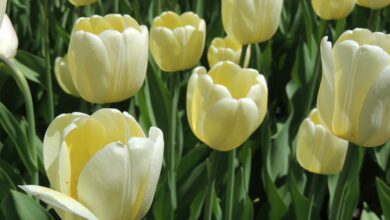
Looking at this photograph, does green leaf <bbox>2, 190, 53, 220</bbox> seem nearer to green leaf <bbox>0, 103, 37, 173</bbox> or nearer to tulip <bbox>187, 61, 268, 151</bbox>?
green leaf <bbox>0, 103, 37, 173</bbox>

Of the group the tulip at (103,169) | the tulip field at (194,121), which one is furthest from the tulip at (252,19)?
the tulip at (103,169)

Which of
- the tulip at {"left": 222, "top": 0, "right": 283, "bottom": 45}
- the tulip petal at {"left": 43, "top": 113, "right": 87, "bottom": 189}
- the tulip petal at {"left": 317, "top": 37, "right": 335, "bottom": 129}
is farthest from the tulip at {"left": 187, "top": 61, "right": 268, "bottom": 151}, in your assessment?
the tulip at {"left": 222, "top": 0, "right": 283, "bottom": 45}

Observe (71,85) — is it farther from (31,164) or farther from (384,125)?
(384,125)

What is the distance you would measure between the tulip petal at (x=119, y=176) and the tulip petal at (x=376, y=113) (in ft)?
1.02

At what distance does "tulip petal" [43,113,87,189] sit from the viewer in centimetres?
80

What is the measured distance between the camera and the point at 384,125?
3.08 feet

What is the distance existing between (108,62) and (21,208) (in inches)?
10.7

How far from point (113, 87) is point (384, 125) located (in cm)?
43

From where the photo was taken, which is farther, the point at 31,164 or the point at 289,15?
the point at 289,15

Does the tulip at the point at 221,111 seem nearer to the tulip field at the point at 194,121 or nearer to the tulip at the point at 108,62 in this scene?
the tulip field at the point at 194,121

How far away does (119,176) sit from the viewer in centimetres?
74

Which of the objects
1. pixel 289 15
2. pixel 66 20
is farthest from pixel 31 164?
pixel 289 15

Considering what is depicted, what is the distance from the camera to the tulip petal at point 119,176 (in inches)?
28.9

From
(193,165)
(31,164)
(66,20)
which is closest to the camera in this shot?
(31,164)
